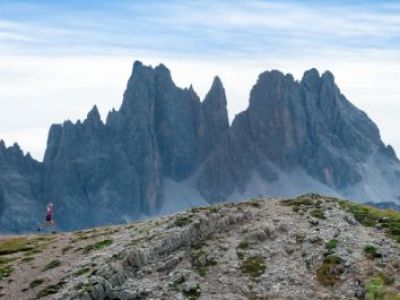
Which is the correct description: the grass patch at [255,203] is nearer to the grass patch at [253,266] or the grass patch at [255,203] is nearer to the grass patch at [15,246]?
the grass patch at [253,266]

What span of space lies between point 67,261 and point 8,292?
6.63 metres

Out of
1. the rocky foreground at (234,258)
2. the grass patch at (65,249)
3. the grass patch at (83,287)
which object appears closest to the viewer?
the grass patch at (83,287)

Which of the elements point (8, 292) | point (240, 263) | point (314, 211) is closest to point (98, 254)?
point (8, 292)

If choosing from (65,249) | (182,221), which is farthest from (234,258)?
(65,249)

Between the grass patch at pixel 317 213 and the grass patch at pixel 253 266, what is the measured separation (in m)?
9.46

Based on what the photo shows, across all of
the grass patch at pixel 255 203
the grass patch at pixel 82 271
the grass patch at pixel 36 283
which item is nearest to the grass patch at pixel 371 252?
the grass patch at pixel 255 203

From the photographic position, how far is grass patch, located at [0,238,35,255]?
3282 inches

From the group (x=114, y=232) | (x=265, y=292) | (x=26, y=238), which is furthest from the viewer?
(x=26, y=238)

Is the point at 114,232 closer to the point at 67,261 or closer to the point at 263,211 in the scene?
the point at 67,261

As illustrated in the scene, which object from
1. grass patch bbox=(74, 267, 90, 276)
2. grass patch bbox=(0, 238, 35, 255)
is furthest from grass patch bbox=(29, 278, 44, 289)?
grass patch bbox=(0, 238, 35, 255)

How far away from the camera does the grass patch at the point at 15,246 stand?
3282 inches

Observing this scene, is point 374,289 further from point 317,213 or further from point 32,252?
point 32,252

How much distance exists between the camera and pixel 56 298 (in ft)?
212

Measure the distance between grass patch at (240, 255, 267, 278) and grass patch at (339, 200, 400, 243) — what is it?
12263mm
